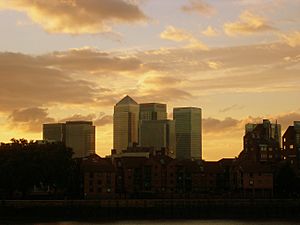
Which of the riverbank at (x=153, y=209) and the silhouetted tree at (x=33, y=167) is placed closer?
the riverbank at (x=153, y=209)

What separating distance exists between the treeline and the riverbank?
1099 centimetres

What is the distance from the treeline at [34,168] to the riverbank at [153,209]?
10992 mm

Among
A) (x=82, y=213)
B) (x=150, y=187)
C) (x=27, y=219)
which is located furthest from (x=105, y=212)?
(x=150, y=187)

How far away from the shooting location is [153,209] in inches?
5694

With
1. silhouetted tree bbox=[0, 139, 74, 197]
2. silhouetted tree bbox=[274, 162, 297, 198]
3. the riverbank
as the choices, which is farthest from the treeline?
silhouetted tree bbox=[274, 162, 297, 198]

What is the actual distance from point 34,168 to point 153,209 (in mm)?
27019

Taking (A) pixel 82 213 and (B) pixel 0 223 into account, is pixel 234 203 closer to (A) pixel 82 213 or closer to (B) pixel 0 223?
(A) pixel 82 213

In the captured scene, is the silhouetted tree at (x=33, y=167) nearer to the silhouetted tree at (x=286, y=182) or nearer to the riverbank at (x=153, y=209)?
the riverbank at (x=153, y=209)

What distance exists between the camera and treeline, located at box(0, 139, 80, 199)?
151875 millimetres

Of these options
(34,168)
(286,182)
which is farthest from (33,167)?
(286,182)

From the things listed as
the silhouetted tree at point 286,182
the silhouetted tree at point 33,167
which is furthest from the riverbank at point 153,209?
the silhouetted tree at point 286,182

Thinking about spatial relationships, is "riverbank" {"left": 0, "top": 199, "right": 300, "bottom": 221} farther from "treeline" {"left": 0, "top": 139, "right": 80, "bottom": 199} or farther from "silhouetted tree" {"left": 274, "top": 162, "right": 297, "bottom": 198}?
"silhouetted tree" {"left": 274, "top": 162, "right": 297, "bottom": 198}

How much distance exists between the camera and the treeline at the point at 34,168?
498 ft

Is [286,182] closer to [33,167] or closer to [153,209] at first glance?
[153,209]
